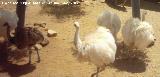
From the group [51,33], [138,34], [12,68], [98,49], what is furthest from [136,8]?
[12,68]

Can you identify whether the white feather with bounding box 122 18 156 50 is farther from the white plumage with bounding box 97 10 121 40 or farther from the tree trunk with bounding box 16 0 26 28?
the tree trunk with bounding box 16 0 26 28

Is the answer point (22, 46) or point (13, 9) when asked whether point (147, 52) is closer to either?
point (22, 46)

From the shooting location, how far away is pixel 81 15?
396 inches

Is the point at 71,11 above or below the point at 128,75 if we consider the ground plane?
above

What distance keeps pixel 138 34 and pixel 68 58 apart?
1670mm

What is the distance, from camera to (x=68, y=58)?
7.91 metres

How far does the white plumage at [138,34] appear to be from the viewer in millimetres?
7609

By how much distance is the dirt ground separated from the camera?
735 cm

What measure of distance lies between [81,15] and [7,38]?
2.66 metres

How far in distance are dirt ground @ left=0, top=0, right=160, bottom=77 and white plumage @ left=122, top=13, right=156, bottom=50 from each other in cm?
42

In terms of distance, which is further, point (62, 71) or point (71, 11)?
point (71, 11)

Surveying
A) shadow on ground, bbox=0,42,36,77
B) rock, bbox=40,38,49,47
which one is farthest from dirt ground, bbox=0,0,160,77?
rock, bbox=40,38,49,47

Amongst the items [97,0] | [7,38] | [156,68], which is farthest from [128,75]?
[97,0]

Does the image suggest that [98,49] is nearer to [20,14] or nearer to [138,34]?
[138,34]
